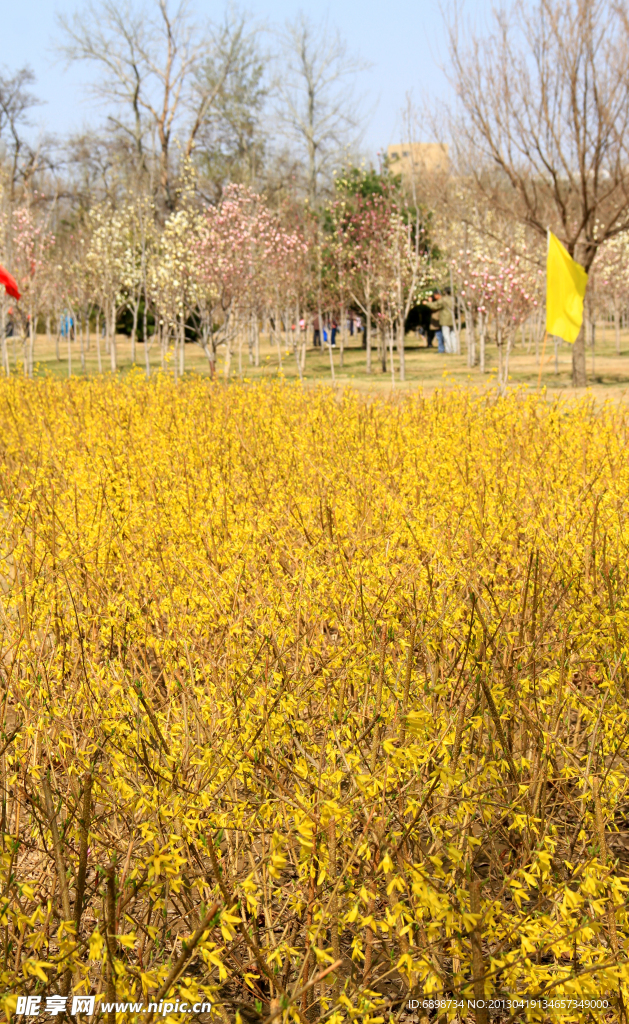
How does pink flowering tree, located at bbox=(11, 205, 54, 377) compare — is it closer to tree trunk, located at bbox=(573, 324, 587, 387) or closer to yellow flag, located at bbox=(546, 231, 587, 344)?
tree trunk, located at bbox=(573, 324, 587, 387)

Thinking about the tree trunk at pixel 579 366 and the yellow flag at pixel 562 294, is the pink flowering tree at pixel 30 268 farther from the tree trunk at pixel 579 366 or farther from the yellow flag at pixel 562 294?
the yellow flag at pixel 562 294

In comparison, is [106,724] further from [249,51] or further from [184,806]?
[249,51]

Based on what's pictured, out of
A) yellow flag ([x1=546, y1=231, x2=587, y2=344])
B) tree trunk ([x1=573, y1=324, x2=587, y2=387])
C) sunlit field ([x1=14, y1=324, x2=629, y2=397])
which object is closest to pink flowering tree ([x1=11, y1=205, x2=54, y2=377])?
sunlit field ([x1=14, y1=324, x2=629, y2=397])

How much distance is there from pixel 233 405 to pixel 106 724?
21.3 ft

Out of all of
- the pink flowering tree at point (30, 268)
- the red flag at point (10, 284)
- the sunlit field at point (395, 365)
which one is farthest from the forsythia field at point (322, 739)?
the pink flowering tree at point (30, 268)

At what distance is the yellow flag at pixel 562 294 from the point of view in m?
6.54

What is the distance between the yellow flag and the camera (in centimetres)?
654

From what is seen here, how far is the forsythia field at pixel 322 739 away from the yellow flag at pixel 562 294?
1412 mm

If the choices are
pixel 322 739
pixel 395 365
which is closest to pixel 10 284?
pixel 322 739

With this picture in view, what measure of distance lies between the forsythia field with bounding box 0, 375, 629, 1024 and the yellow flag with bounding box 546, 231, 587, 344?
55.6 inches

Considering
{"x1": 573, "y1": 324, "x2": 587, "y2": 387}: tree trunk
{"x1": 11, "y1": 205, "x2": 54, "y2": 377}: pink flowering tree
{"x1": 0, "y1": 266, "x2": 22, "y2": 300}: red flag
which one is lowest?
{"x1": 573, "y1": 324, "x2": 587, "y2": 387}: tree trunk

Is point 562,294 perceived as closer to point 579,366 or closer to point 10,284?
point 10,284

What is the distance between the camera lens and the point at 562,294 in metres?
6.76

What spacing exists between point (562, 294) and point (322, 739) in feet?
16.9
